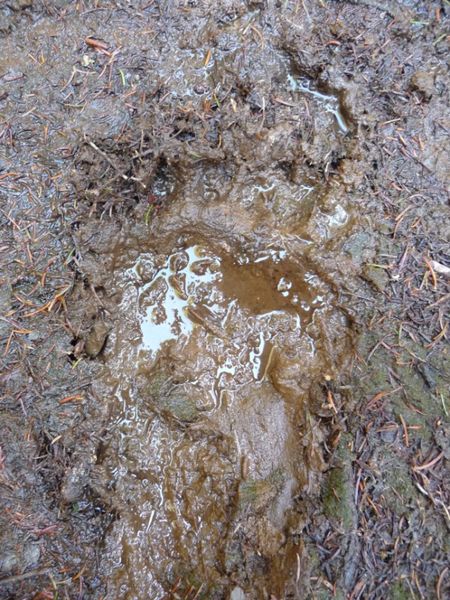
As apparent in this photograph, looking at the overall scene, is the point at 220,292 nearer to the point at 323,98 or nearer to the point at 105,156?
the point at 105,156

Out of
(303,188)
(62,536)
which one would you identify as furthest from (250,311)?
(62,536)

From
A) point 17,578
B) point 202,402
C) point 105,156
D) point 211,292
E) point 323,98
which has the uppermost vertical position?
point 323,98

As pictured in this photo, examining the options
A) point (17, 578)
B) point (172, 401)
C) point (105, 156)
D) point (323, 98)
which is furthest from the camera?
point (323, 98)

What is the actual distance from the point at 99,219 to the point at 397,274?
200cm

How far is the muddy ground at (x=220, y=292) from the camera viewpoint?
2.64 m

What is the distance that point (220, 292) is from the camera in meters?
3.06

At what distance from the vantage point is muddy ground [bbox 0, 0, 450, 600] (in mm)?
2643

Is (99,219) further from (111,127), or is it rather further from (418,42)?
(418,42)

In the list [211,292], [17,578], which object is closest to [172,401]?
[211,292]

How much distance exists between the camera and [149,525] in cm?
283

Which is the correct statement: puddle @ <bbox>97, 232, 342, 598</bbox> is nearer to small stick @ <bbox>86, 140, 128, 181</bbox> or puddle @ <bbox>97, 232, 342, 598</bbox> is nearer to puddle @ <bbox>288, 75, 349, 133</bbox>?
small stick @ <bbox>86, 140, 128, 181</bbox>

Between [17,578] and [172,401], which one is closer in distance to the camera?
[17,578]

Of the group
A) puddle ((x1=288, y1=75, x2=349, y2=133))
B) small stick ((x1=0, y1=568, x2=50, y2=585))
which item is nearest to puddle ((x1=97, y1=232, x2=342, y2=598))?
small stick ((x1=0, y1=568, x2=50, y2=585))

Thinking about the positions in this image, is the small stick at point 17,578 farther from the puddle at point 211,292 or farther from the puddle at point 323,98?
the puddle at point 323,98
